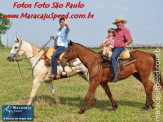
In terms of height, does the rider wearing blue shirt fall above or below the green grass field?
above

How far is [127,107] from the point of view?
8.14m

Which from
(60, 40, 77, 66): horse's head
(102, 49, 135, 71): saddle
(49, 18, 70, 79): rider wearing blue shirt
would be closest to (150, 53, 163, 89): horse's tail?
(102, 49, 135, 71): saddle

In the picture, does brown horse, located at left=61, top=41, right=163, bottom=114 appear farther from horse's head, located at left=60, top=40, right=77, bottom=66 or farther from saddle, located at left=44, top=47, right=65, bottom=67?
saddle, located at left=44, top=47, right=65, bottom=67

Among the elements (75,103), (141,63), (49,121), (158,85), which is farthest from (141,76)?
(49,121)

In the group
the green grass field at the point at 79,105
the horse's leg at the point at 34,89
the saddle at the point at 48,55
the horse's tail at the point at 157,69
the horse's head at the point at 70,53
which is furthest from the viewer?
the saddle at the point at 48,55

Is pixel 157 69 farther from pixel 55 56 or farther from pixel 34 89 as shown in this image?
pixel 34 89

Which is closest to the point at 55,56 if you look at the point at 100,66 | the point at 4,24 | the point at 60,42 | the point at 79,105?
the point at 60,42

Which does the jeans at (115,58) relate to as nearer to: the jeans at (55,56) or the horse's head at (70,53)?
the horse's head at (70,53)

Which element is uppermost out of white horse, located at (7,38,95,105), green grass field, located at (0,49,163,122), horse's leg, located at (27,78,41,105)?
white horse, located at (7,38,95,105)

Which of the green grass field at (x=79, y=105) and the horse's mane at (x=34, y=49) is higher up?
the horse's mane at (x=34, y=49)

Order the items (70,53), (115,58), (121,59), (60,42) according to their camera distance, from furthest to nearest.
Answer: (60,42), (121,59), (115,58), (70,53)

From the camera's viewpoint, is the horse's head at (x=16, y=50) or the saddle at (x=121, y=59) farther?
the horse's head at (x=16, y=50)

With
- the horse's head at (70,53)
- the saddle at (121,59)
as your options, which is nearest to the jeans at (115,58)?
the saddle at (121,59)

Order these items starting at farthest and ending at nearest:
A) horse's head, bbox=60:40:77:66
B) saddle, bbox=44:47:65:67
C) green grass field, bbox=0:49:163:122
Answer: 1. saddle, bbox=44:47:65:67
2. horse's head, bbox=60:40:77:66
3. green grass field, bbox=0:49:163:122
